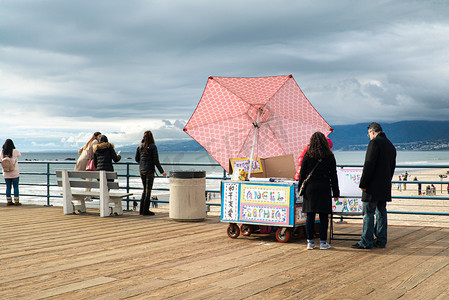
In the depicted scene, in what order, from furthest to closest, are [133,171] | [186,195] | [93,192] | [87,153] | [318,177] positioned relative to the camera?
[133,171] < [87,153] < [93,192] < [186,195] < [318,177]

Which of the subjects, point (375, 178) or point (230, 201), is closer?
point (375, 178)

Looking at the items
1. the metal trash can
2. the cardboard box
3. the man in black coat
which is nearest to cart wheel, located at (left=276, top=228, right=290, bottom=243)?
the man in black coat

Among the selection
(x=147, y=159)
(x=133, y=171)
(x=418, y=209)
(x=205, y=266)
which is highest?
(x=147, y=159)

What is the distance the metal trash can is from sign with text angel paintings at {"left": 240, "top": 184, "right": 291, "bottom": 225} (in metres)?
2.11

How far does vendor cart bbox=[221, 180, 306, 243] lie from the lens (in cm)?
698

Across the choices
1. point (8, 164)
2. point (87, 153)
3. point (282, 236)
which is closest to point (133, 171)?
point (8, 164)

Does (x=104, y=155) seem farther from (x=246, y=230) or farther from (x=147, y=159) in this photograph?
(x=246, y=230)

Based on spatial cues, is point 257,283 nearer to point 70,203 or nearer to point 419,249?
point 419,249

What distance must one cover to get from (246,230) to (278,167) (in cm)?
117

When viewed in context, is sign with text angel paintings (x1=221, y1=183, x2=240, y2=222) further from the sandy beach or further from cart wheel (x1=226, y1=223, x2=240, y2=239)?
the sandy beach

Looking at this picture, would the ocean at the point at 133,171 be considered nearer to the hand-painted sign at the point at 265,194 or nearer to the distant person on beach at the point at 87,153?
the distant person on beach at the point at 87,153

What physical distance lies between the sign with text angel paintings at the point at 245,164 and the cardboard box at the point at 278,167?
8 cm

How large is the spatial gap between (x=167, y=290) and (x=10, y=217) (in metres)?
7.08

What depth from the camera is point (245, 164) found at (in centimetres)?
784
